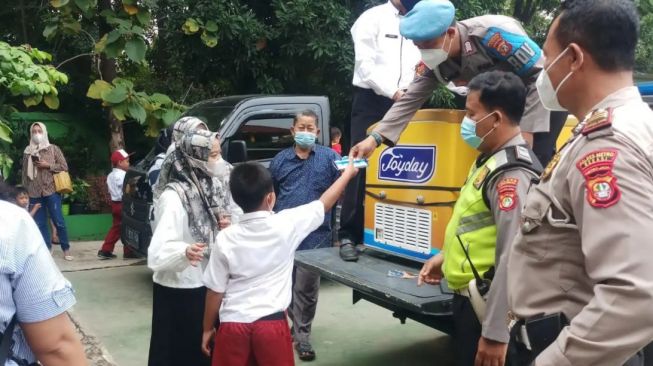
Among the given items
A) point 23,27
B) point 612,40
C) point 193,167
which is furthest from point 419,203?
point 23,27

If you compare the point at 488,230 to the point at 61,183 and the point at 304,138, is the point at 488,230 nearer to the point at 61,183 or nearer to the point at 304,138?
the point at 304,138

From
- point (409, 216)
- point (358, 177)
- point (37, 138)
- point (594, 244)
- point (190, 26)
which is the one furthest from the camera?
point (190, 26)

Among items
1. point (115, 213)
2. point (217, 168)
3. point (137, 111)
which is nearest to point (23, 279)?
point (217, 168)

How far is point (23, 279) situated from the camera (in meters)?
1.61

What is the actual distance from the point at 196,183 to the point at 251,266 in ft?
2.04

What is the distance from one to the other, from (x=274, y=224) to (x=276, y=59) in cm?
735

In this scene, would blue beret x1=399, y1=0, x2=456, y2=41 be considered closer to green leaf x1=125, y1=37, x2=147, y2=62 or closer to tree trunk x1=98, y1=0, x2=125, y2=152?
green leaf x1=125, y1=37, x2=147, y2=62

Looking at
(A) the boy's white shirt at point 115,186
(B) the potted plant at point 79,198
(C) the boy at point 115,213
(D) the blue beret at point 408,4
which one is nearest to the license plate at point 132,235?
(C) the boy at point 115,213

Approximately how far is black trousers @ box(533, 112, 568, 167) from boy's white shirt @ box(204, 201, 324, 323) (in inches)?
50.8

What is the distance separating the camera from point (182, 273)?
10.2 ft

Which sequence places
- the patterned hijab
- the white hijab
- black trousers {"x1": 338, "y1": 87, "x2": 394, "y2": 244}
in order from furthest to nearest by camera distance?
the white hijab < black trousers {"x1": 338, "y1": 87, "x2": 394, "y2": 244} < the patterned hijab

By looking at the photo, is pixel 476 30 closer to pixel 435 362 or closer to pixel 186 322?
pixel 186 322

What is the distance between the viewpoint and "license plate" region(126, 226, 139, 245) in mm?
6456

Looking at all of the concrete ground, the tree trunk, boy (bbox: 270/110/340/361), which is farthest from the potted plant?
boy (bbox: 270/110/340/361)
